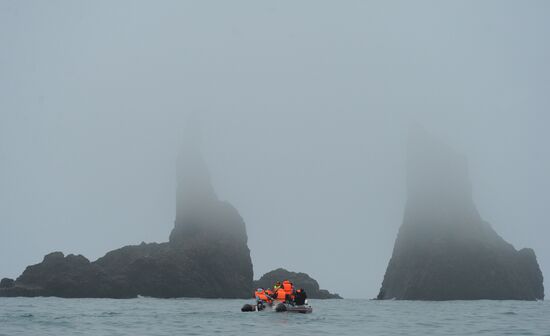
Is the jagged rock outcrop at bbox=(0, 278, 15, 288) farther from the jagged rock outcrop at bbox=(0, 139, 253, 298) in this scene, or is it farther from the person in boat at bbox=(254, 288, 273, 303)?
the person in boat at bbox=(254, 288, 273, 303)

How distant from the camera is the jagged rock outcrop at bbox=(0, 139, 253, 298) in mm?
124188

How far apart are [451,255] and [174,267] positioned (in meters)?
59.4

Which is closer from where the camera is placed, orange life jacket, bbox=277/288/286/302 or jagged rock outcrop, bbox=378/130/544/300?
orange life jacket, bbox=277/288/286/302

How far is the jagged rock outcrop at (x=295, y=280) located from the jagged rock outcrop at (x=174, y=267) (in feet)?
47.0

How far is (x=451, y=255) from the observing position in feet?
499

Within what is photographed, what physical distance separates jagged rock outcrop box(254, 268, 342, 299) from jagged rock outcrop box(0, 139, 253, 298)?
47.0 ft

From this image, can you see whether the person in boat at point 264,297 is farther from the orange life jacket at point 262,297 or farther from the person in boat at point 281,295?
the person in boat at point 281,295

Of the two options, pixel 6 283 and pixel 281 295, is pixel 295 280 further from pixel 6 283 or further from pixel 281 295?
pixel 281 295

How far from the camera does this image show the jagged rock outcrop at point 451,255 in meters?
146

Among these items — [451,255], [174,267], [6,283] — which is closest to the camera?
[6,283]

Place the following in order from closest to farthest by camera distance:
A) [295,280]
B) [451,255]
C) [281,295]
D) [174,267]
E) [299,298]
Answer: [299,298]
[281,295]
[174,267]
[451,255]
[295,280]

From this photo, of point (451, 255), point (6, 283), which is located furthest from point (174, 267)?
point (451, 255)

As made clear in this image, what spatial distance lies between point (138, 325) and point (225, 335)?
9.32 meters

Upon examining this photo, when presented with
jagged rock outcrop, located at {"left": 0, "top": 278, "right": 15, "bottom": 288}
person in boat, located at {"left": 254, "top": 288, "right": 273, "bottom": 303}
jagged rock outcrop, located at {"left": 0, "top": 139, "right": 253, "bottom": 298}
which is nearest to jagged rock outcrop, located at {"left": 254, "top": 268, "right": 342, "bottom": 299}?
jagged rock outcrop, located at {"left": 0, "top": 139, "right": 253, "bottom": 298}
